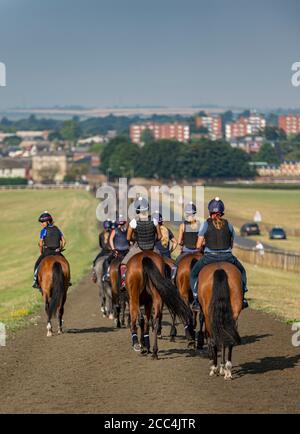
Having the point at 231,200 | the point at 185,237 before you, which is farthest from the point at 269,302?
the point at 231,200

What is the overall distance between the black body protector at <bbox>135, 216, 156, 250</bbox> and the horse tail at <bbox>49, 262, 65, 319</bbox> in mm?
3655

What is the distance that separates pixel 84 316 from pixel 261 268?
83.2 ft

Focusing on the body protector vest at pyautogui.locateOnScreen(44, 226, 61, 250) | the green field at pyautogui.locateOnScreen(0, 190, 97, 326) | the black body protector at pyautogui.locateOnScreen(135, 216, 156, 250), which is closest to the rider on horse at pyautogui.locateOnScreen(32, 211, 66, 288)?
the body protector vest at pyautogui.locateOnScreen(44, 226, 61, 250)

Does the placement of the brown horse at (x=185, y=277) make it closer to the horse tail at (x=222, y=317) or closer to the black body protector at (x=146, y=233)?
the black body protector at (x=146, y=233)

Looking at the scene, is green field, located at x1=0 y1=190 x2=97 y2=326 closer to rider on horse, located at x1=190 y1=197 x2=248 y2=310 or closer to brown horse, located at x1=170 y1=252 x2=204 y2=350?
brown horse, located at x1=170 y1=252 x2=204 y2=350

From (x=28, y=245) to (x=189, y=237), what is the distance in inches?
2285

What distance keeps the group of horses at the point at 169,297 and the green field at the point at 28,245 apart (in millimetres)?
3441

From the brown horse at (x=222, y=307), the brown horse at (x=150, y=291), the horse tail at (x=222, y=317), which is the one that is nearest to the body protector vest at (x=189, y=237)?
the brown horse at (x=150, y=291)

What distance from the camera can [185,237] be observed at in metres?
21.7

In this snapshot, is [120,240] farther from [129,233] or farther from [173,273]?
[129,233]

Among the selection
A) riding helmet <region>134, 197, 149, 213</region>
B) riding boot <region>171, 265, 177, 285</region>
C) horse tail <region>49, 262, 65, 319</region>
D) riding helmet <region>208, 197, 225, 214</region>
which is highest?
riding helmet <region>208, 197, 225, 214</region>

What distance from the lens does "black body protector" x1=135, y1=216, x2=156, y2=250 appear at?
19625 mm

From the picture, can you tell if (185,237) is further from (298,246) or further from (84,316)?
(298,246)

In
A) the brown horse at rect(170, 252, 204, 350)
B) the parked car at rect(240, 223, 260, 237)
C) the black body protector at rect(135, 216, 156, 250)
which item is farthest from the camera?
the parked car at rect(240, 223, 260, 237)
